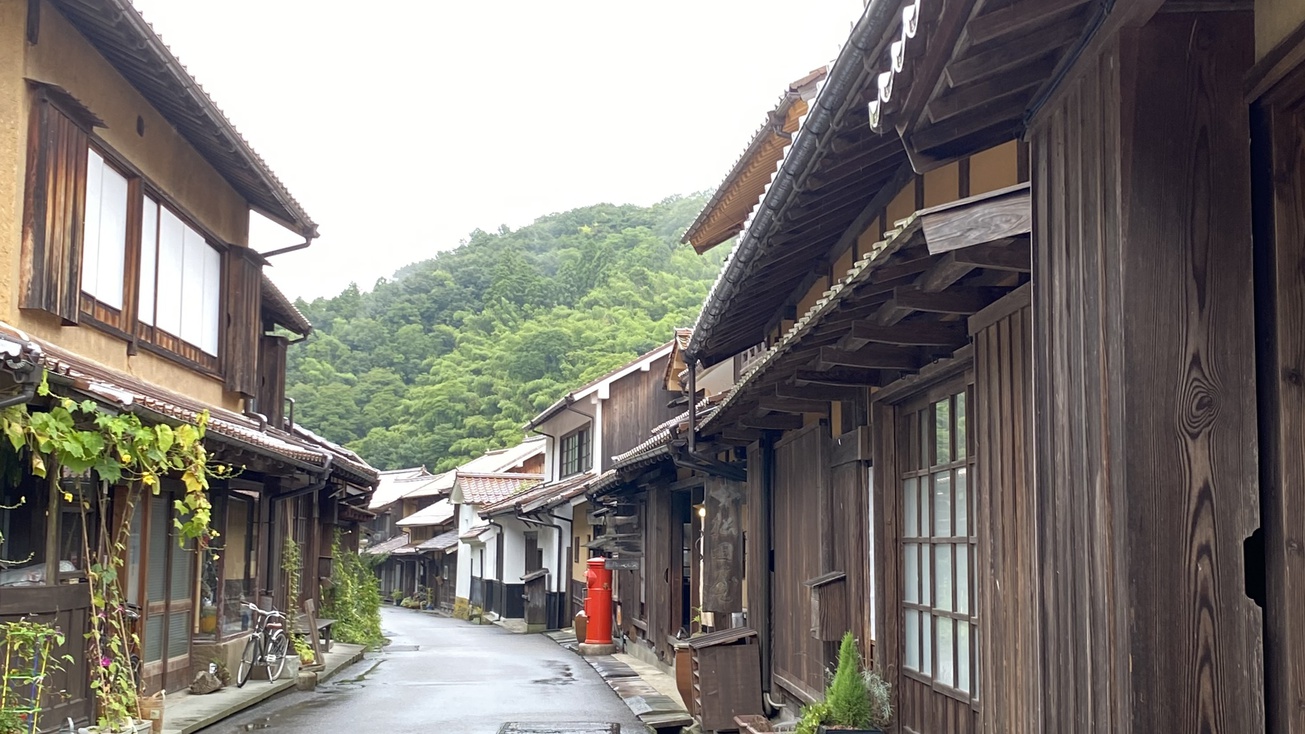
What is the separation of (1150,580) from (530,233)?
9371cm

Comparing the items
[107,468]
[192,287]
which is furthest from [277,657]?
[107,468]

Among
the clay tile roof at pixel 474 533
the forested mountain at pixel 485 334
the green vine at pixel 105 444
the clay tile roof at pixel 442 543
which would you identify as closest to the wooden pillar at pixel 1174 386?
the green vine at pixel 105 444

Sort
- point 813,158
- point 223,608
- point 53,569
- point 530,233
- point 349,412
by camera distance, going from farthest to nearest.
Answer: point 530,233 < point 349,412 < point 223,608 < point 53,569 < point 813,158

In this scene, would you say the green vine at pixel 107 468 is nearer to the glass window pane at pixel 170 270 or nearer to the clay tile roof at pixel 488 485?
the glass window pane at pixel 170 270

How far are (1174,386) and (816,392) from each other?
5.64 m

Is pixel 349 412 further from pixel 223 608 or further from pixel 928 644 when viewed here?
pixel 928 644

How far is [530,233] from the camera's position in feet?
314

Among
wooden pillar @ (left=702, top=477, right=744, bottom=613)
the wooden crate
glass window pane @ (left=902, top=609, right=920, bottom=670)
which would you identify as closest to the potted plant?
glass window pane @ (left=902, top=609, right=920, bottom=670)

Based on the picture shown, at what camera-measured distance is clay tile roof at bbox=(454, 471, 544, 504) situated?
43750mm

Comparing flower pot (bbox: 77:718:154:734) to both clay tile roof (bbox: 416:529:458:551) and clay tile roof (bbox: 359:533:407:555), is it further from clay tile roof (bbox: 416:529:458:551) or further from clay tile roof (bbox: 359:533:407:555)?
clay tile roof (bbox: 359:533:407:555)

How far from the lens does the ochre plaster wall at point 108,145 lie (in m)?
10.1

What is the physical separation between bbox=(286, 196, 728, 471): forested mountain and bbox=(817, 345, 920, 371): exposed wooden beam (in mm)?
53139

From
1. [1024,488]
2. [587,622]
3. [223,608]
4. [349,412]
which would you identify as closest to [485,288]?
[349,412]

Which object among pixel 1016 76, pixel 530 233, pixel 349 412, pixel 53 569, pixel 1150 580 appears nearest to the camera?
pixel 1150 580
